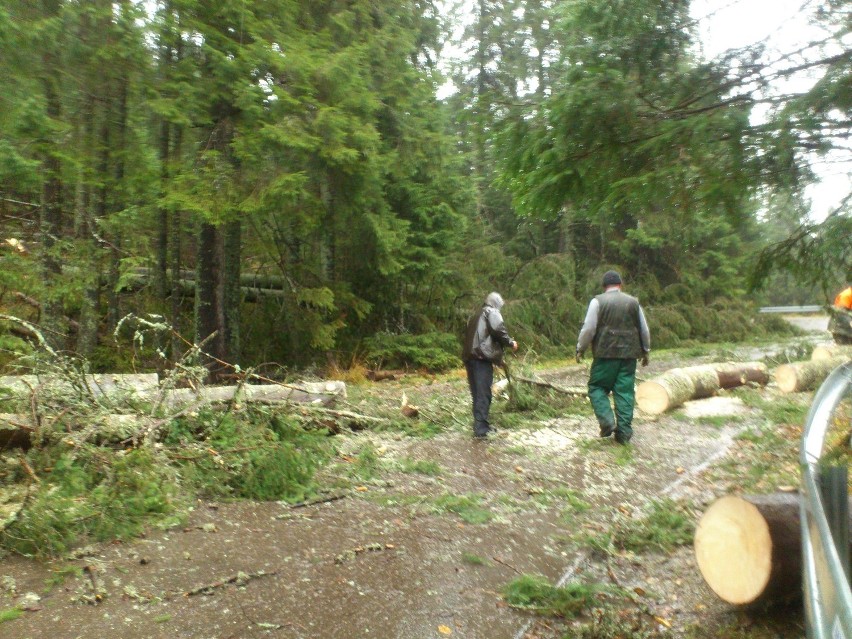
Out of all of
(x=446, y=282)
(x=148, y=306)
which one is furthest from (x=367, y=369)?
(x=148, y=306)

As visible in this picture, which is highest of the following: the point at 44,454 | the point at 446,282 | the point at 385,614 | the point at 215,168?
the point at 215,168

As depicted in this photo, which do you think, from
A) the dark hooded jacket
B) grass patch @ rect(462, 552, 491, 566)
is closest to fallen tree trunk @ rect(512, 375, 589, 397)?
the dark hooded jacket

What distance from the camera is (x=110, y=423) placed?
613 centimetres

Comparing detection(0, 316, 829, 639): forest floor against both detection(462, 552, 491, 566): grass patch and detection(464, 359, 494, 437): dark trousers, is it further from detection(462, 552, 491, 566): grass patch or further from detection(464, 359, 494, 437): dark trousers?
detection(464, 359, 494, 437): dark trousers

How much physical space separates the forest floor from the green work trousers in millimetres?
322

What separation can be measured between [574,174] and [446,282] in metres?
13.2

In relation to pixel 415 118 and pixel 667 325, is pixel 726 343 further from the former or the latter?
pixel 415 118

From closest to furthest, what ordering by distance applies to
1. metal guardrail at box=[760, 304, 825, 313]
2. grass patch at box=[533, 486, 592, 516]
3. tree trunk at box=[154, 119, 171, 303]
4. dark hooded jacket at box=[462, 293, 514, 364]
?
1. grass patch at box=[533, 486, 592, 516]
2. dark hooded jacket at box=[462, 293, 514, 364]
3. tree trunk at box=[154, 119, 171, 303]
4. metal guardrail at box=[760, 304, 825, 313]

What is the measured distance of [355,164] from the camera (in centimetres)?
1054

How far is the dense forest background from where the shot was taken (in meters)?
4.67

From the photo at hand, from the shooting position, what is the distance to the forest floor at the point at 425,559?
3953 millimetres

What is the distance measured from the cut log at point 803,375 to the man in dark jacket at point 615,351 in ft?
16.5

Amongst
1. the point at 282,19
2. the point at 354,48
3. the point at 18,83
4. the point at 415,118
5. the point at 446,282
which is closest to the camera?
the point at 18,83

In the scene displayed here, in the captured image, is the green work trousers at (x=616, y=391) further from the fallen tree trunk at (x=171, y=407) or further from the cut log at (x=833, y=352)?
the cut log at (x=833, y=352)
